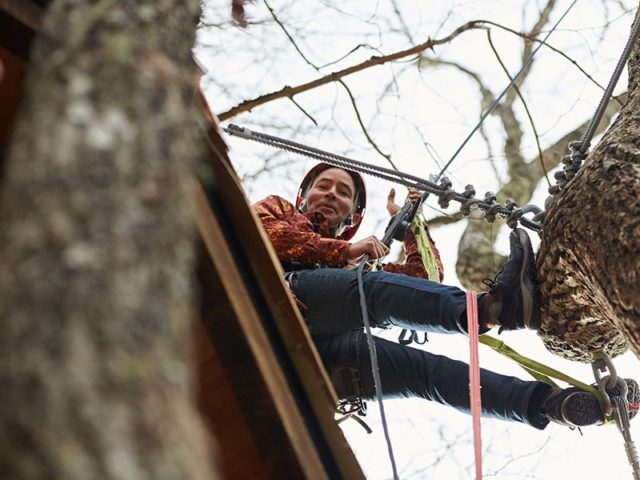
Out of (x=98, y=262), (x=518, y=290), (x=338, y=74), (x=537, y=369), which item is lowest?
(x=98, y=262)

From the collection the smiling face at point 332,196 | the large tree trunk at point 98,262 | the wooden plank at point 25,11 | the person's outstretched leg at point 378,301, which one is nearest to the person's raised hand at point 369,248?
the person's outstretched leg at point 378,301

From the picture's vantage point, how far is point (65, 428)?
777 mm

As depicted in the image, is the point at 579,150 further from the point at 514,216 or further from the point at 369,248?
the point at 369,248

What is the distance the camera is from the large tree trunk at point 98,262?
0.79m

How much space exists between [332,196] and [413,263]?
55 cm

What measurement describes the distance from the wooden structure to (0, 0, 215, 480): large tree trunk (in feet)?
2.88

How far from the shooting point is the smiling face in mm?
4293

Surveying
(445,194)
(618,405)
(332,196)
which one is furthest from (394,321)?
(332,196)

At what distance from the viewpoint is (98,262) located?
34.9 inches

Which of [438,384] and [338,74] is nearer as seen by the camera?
[438,384]

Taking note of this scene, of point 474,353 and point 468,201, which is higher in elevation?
point 468,201

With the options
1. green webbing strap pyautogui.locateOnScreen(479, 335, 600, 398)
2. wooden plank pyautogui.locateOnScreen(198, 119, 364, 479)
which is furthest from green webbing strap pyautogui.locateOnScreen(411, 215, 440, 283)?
wooden plank pyautogui.locateOnScreen(198, 119, 364, 479)

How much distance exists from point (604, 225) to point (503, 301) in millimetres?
708

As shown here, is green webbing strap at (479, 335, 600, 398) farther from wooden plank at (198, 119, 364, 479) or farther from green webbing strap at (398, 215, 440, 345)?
wooden plank at (198, 119, 364, 479)
